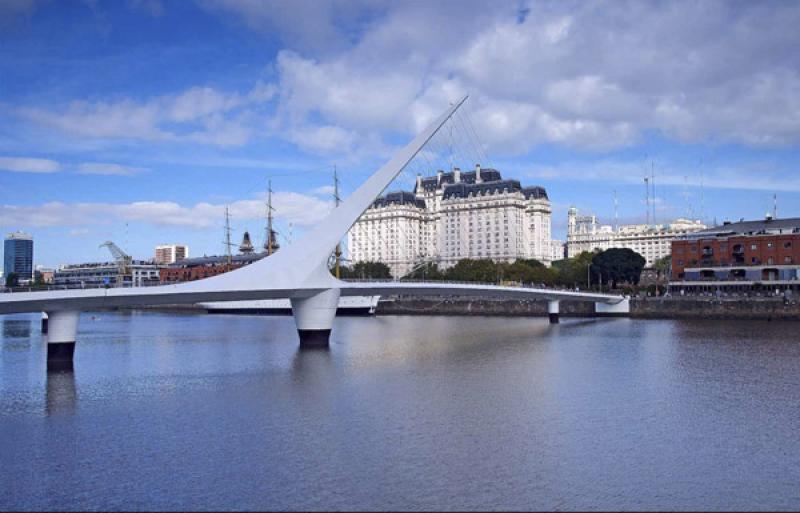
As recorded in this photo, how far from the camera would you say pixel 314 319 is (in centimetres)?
2983

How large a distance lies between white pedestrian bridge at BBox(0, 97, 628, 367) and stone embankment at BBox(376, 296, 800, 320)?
75.1 feet

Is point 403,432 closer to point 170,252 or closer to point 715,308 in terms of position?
point 715,308

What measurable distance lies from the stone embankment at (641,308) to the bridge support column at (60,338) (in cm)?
3905

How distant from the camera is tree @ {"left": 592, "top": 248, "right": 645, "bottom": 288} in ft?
227

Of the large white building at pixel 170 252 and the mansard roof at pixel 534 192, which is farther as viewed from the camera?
the large white building at pixel 170 252

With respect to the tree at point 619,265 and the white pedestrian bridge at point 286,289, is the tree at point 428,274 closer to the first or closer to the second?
the tree at point 619,265

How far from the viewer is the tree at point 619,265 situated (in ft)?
227

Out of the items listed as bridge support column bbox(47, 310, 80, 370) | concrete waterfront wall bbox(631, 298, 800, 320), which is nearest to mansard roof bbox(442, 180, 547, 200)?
concrete waterfront wall bbox(631, 298, 800, 320)

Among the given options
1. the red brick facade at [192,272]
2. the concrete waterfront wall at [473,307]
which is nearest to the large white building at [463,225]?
the red brick facade at [192,272]

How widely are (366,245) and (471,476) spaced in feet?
320

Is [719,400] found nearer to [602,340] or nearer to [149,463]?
[149,463]

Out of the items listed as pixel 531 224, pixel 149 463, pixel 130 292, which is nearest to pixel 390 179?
pixel 130 292

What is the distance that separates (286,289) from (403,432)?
46.2 feet

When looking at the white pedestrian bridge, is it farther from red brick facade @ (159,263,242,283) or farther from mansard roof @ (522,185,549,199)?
mansard roof @ (522,185,549,199)
